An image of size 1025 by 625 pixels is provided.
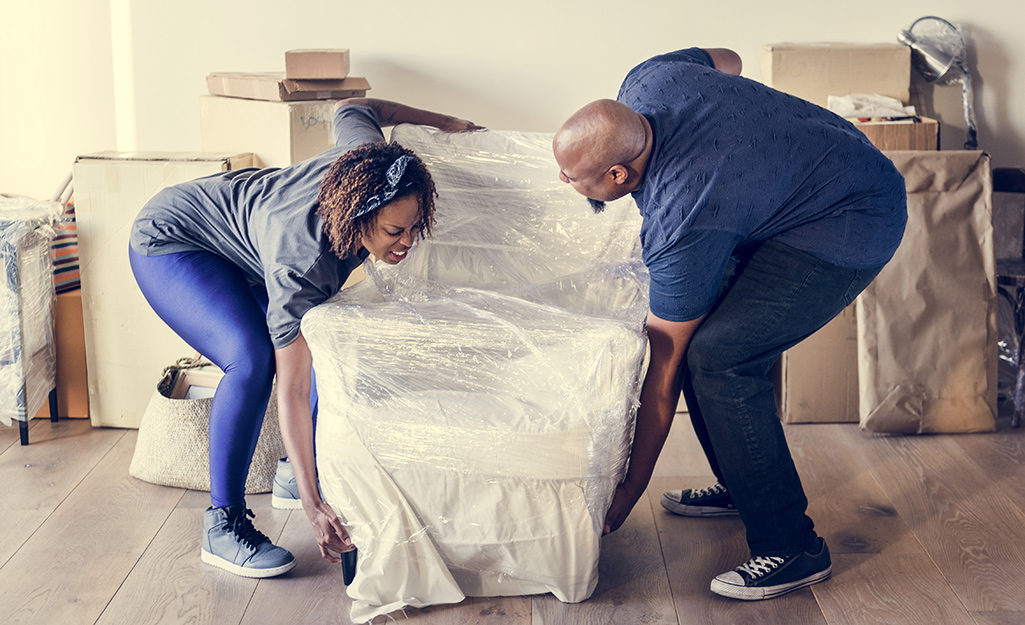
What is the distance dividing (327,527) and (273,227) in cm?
50

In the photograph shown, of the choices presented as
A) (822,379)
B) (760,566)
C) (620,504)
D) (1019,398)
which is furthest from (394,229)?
(1019,398)

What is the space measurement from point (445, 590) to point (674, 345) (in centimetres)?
56

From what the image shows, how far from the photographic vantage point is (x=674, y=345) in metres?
1.46

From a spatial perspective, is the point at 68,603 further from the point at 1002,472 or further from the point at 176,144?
the point at 1002,472

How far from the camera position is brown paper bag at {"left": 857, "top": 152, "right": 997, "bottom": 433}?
2182 mm

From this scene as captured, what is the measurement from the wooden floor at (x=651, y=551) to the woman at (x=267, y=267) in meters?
0.11

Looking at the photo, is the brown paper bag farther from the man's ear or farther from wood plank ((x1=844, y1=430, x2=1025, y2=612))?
the man's ear

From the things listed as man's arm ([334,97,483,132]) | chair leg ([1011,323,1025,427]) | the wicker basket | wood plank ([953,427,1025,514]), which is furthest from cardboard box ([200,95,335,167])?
chair leg ([1011,323,1025,427])

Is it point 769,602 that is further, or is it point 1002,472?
point 1002,472

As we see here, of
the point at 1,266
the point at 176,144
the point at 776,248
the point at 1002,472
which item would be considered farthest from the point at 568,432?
the point at 176,144

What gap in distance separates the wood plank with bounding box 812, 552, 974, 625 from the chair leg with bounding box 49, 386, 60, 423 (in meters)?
1.87

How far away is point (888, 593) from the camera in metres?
1.56

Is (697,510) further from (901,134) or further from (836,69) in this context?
(836,69)

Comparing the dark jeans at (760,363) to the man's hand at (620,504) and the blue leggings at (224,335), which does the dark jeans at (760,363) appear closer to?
the man's hand at (620,504)
